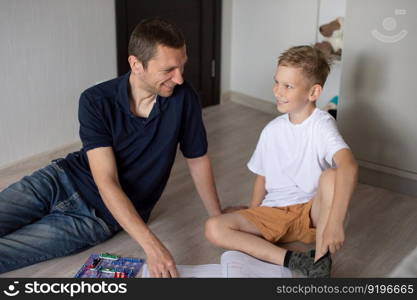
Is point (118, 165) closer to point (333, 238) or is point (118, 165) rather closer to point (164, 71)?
point (164, 71)

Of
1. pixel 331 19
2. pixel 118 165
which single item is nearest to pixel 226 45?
pixel 331 19

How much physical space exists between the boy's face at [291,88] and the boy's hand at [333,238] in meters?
0.42

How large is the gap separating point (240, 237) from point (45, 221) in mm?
625

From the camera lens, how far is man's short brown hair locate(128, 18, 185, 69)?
1.79 metres

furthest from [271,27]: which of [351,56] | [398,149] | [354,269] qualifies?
[354,269]

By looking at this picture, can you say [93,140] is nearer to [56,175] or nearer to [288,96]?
[56,175]

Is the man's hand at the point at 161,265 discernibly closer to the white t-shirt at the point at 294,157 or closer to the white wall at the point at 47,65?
the white t-shirt at the point at 294,157

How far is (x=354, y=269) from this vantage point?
2.00m

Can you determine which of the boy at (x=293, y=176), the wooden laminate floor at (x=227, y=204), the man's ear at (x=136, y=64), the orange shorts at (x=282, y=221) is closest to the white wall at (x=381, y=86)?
the wooden laminate floor at (x=227, y=204)

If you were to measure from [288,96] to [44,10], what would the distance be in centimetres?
128

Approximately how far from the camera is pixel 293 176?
79.9 inches

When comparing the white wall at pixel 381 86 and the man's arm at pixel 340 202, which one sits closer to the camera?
the man's arm at pixel 340 202

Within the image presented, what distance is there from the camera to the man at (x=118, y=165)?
71.6 inches

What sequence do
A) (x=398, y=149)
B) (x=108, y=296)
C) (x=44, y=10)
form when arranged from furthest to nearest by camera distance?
(x=44, y=10) → (x=398, y=149) → (x=108, y=296)
